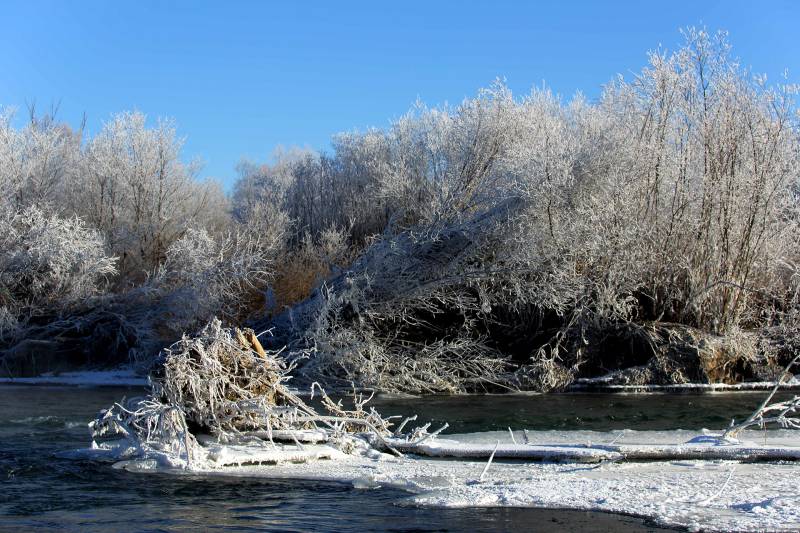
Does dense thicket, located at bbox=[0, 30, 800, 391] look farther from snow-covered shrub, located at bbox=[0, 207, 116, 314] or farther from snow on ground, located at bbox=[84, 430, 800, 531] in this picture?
snow on ground, located at bbox=[84, 430, 800, 531]

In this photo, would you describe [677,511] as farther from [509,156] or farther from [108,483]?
[509,156]

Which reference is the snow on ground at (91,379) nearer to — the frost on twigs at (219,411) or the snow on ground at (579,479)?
the frost on twigs at (219,411)

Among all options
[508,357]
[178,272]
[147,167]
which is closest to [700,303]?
[508,357]

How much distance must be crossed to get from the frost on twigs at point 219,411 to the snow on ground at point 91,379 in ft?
33.1

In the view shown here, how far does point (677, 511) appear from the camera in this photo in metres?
7.01

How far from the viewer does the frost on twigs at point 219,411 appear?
967 centimetres

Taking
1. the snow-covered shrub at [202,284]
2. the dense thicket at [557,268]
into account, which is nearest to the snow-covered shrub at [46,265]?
the dense thicket at [557,268]

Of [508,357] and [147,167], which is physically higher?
[147,167]

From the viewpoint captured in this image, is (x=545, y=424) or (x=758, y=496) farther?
(x=545, y=424)

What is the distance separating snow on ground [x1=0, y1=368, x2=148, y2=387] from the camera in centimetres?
2011

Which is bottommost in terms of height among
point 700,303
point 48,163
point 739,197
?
point 700,303

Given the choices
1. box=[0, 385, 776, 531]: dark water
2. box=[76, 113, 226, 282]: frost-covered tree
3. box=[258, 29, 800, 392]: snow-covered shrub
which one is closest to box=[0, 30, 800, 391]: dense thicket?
box=[258, 29, 800, 392]: snow-covered shrub

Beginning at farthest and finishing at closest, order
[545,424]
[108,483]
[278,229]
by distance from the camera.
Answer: [278,229]
[545,424]
[108,483]

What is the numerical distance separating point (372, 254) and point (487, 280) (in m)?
2.77
